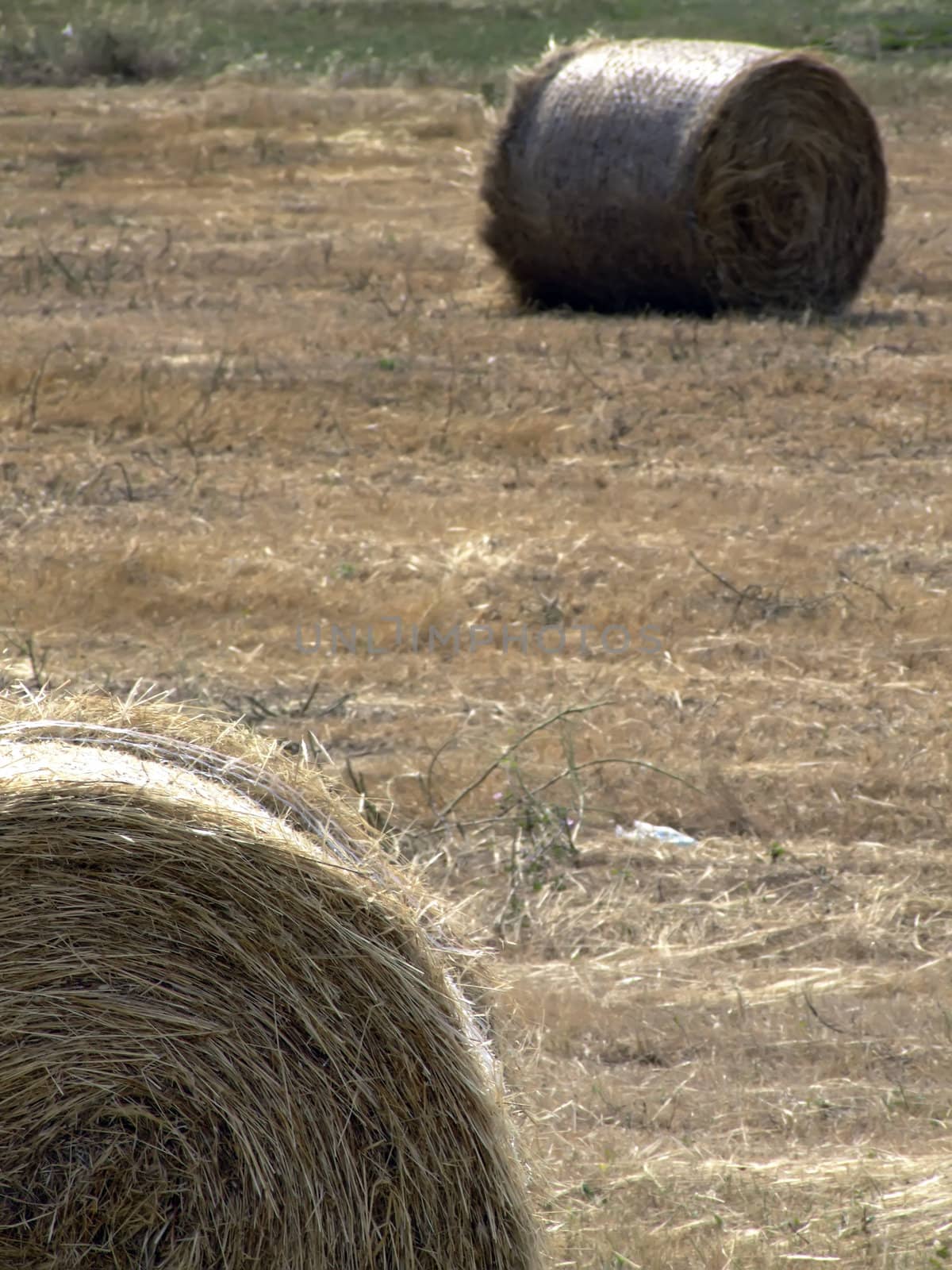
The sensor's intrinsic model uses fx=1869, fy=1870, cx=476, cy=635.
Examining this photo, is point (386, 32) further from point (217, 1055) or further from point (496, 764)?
point (217, 1055)

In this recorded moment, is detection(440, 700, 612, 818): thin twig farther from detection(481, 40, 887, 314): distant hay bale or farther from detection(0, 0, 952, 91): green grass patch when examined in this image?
detection(0, 0, 952, 91): green grass patch

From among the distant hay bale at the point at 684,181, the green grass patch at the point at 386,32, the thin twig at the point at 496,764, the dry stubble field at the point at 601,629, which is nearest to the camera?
the dry stubble field at the point at 601,629

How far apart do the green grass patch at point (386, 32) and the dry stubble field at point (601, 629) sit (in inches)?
516

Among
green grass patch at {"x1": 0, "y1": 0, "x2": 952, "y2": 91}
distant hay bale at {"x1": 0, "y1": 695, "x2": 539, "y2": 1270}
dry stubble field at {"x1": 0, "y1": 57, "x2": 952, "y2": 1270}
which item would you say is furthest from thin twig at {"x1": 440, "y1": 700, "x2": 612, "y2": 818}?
green grass patch at {"x1": 0, "y1": 0, "x2": 952, "y2": 91}

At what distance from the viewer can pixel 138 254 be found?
46.2 ft

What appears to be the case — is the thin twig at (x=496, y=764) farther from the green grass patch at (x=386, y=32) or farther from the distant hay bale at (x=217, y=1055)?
the green grass patch at (x=386, y=32)

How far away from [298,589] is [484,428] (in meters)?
2.43

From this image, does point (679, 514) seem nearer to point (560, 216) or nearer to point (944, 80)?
point (560, 216)

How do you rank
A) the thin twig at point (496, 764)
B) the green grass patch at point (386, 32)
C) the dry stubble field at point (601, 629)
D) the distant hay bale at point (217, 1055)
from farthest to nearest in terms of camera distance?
1. the green grass patch at point (386, 32)
2. the thin twig at point (496, 764)
3. the dry stubble field at point (601, 629)
4. the distant hay bale at point (217, 1055)

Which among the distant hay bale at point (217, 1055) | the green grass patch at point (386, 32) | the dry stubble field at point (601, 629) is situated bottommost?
the green grass patch at point (386, 32)

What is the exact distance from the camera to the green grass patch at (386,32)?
2605 centimetres

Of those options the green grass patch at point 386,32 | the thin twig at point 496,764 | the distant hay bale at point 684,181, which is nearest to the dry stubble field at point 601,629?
the thin twig at point 496,764

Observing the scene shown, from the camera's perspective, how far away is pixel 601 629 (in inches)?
282

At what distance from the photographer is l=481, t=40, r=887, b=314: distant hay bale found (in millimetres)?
11906
